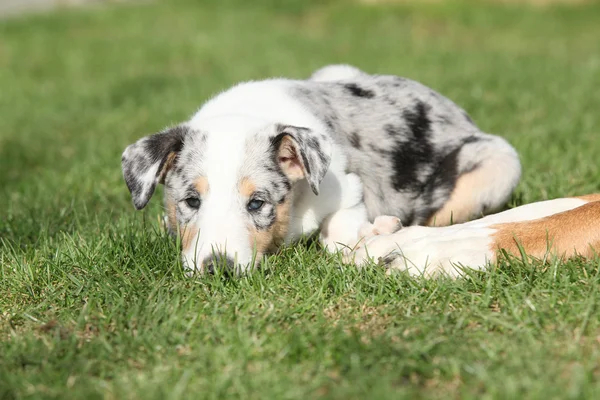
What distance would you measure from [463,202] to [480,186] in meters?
0.15

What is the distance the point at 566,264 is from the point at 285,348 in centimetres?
152

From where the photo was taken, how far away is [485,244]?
3865 millimetres

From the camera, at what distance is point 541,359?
287 centimetres

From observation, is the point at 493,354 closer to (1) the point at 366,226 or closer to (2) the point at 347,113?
(1) the point at 366,226

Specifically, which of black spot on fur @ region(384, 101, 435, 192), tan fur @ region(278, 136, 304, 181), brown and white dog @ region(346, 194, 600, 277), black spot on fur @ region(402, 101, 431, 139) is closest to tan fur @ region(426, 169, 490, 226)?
black spot on fur @ region(384, 101, 435, 192)

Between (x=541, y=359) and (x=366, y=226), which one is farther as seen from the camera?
(x=366, y=226)

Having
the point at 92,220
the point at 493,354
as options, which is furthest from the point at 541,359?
the point at 92,220

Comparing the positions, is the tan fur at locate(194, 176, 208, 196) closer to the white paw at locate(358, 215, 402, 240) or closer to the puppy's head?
the puppy's head

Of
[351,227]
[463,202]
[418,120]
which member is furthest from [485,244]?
[418,120]

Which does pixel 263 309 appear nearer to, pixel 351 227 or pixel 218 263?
pixel 218 263

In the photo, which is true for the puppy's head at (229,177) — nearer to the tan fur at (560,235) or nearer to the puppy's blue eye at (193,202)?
the puppy's blue eye at (193,202)

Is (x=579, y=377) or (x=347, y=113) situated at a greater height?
(x=347, y=113)

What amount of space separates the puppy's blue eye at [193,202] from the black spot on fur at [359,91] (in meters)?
1.65

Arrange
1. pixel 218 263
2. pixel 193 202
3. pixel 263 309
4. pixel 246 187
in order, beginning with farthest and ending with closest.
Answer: pixel 193 202
pixel 246 187
pixel 218 263
pixel 263 309
